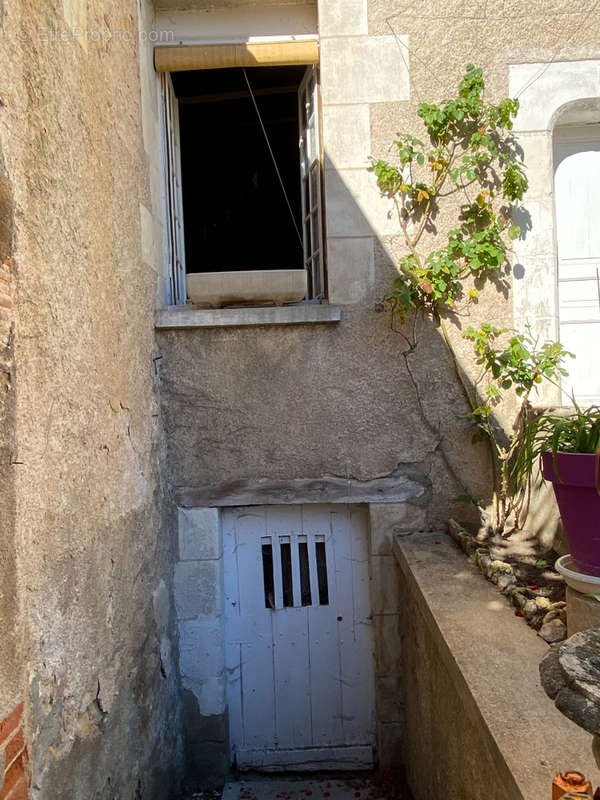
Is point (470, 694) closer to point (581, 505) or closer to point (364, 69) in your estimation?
point (581, 505)

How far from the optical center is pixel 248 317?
12.3ft

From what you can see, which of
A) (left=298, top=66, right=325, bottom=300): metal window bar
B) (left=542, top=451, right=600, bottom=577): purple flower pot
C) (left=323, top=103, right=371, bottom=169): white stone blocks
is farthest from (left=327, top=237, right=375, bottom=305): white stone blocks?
(left=542, top=451, right=600, bottom=577): purple flower pot

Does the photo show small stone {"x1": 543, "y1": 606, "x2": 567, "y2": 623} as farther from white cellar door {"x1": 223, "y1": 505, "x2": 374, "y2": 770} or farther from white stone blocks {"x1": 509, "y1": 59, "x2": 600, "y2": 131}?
white stone blocks {"x1": 509, "y1": 59, "x2": 600, "y2": 131}

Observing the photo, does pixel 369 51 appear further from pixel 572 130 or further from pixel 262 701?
pixel 262 701

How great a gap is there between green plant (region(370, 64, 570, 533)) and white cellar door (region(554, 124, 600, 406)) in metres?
0.45

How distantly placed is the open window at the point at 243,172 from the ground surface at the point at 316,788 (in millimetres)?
2949

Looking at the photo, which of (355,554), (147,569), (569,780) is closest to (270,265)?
(355,554)

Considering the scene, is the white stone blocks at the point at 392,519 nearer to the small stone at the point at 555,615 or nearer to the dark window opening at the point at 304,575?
the dark window opening at the point at 304,575

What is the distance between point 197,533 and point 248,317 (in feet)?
4.42

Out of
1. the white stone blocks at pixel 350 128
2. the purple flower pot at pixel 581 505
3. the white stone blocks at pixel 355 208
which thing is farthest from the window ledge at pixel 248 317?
the purple flower pot at pixel 581 505

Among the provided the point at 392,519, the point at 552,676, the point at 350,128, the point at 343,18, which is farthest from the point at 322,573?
the point at 343,18

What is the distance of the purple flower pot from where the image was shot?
2000 millimetres

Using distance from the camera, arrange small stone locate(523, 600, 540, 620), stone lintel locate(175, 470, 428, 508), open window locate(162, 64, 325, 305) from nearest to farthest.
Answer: small stone locate(523, 600, 540, 620) < stone lintel locate(175, 470, 428, 508) < open window locate(162, 64, 325, 305)

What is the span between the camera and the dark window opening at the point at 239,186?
596cm
